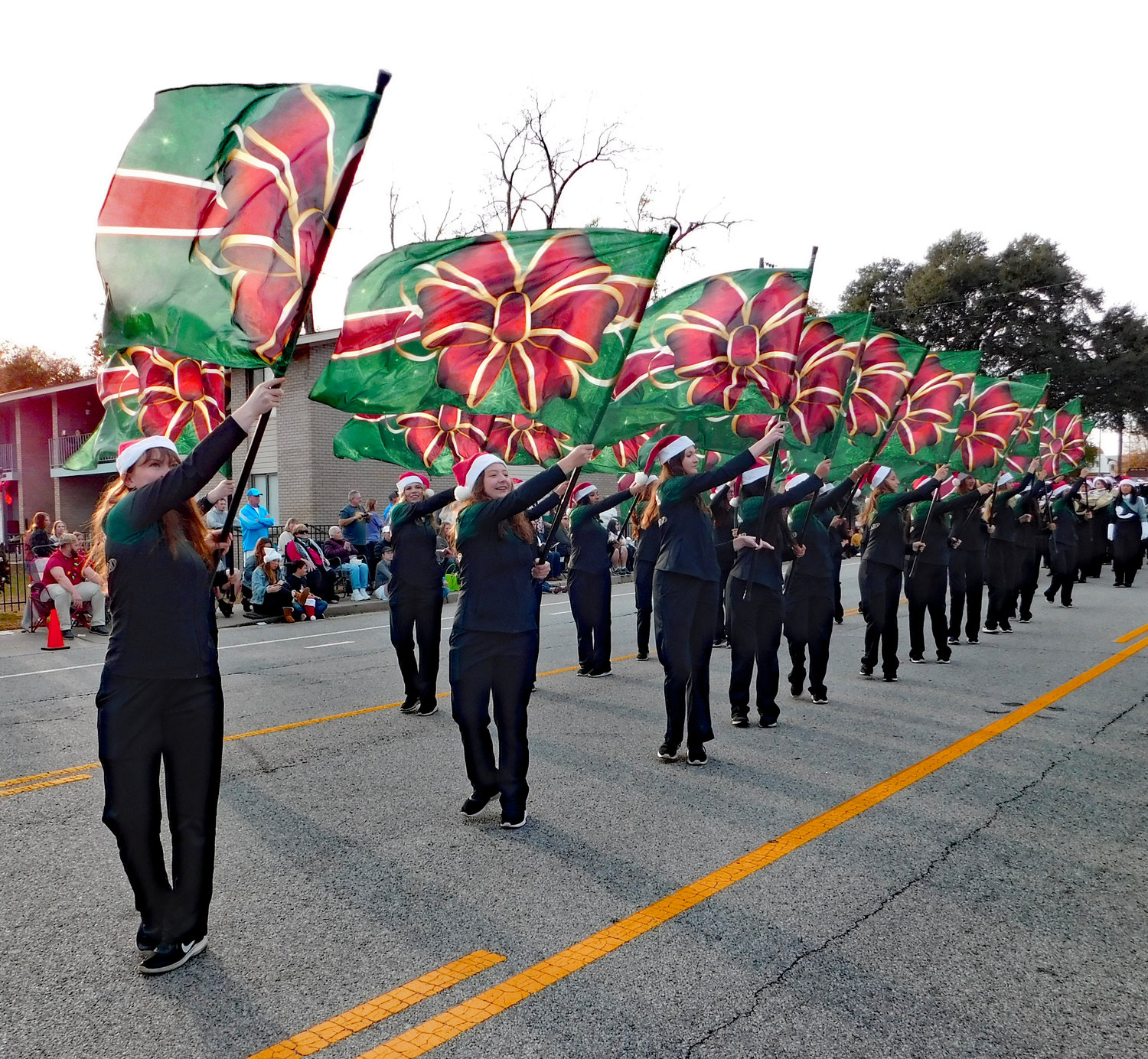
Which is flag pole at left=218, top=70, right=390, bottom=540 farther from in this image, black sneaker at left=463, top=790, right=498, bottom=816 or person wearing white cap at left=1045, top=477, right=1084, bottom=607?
person wearing white cap at left=1045, top=477, right=1084, bottom=607

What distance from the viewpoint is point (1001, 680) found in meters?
9.35

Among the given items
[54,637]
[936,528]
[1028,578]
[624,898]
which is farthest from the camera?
[1028,578]

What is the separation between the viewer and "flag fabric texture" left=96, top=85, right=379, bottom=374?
4629 millimetres

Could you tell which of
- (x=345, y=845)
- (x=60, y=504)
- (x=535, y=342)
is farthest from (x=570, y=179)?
(x=345, y=845)

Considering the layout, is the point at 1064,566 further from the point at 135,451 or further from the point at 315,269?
the point at 135,451

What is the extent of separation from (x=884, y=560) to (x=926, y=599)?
42.9 inches

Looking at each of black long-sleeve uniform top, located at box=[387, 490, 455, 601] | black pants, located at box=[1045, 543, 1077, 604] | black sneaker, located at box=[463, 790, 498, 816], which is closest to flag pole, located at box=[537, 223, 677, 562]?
black sneaker, located at box=[463, 790, 498, 816]

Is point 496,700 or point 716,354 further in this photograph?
point 716,354

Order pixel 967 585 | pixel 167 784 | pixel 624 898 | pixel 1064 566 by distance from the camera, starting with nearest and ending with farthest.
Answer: pixel 167 784 → pixel 624 898 → pixel 967 585 → pixel 1064 566

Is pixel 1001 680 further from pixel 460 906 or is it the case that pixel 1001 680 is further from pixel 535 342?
pixel 460 906

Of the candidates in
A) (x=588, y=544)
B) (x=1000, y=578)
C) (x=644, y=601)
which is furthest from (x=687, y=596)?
(x=1000, y=578)

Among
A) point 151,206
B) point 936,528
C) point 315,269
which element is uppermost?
point 151,206

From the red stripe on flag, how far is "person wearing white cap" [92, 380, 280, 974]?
138cm

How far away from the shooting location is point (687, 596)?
6.40 meters
